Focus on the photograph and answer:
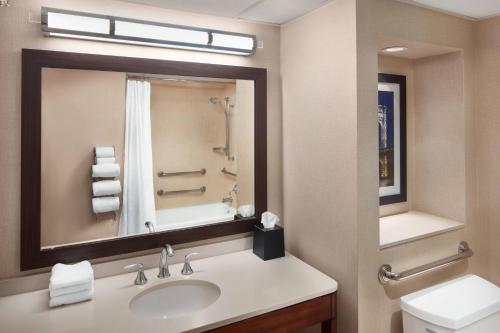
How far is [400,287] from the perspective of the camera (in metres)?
1.58

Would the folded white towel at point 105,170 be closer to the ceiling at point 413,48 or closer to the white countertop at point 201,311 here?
the white countertop at point 201,311

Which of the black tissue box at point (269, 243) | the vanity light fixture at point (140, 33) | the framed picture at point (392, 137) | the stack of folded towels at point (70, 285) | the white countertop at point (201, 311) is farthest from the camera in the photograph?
the framed picture at point (392, 137)

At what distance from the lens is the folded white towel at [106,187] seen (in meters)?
1.46

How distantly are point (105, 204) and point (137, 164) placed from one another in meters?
0.23

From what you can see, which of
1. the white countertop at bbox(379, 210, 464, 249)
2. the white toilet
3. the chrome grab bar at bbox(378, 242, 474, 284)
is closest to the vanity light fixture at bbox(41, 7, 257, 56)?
the white countertop at bbox(379, 210, 464, 249)

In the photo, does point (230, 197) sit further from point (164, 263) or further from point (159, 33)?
point (159, 33)

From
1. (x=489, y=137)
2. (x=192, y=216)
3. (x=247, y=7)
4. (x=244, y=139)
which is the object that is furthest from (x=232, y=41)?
(x=489, y=137)

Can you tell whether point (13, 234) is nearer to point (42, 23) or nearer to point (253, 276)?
point (42, 23)

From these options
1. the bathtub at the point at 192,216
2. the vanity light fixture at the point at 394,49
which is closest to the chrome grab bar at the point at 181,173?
the bathtub at the point at 192,216

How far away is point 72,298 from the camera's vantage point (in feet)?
4.09

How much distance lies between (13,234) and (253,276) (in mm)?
1030

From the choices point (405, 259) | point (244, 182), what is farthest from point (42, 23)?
point (405, 259)

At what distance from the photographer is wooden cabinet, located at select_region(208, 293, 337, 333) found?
1202mm

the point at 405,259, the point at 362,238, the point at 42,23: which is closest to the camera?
the point at 42,23
